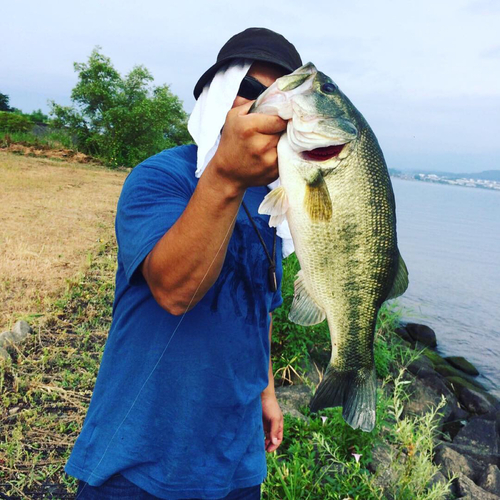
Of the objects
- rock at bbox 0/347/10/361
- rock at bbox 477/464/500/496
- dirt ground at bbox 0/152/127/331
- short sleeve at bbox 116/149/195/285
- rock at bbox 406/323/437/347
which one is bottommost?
rock at bbox 406/323/437/347

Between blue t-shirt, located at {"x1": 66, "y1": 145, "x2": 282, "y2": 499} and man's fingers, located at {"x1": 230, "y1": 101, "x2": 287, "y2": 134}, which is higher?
man's fingers, located at {"x1": 230, "y1": 101, "x2": 287, "y2": 134}

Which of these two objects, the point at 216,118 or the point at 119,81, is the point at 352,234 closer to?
the point at 216,118

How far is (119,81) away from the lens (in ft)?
86.9

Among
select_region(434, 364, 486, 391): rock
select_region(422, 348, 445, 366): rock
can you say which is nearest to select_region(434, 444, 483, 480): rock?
select_region(434, 364, 486, 391): rock

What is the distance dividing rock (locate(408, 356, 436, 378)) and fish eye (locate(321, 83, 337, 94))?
254 inches

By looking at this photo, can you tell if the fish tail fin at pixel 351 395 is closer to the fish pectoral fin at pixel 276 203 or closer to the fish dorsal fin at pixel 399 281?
the fish dorsal fin at pixel 399 281

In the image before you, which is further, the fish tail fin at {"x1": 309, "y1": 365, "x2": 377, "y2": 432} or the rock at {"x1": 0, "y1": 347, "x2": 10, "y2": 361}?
the rock at {"x1": 0, "y1": 347, "x2": 10, "y2": 361}

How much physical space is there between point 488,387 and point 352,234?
843cm

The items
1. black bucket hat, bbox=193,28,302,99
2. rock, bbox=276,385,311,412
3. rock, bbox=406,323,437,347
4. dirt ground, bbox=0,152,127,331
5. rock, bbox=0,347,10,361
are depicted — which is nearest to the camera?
black bucket hat, bbox=193,28,302,99

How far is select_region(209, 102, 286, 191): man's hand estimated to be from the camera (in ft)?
4.63

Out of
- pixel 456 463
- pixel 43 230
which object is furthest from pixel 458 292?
pixel 43 230

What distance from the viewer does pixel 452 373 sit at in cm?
847

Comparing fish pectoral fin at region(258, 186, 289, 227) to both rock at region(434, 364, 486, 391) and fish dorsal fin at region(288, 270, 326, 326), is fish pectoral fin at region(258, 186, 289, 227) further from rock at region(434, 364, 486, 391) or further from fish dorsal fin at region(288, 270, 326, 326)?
rock at region(434, 364, 486, 391)

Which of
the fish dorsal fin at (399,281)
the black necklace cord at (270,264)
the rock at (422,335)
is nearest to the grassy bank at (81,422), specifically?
the fish dorsal fin at (399,281)
